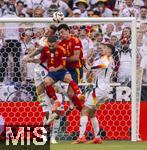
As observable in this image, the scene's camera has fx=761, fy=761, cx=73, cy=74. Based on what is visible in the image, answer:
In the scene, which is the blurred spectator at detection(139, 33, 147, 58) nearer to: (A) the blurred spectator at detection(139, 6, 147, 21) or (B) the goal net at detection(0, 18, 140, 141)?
(B) the goal net at detection(0, 18, 140, 141)

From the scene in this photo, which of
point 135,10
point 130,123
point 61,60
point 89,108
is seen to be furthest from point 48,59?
point 135,10

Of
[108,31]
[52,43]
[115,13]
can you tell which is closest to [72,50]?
[52,43]

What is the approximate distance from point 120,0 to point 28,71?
500 centimetres

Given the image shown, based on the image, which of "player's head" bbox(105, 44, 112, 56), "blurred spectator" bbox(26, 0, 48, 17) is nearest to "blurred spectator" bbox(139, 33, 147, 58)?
"player's head" bbox(105, 44, 112, 56)

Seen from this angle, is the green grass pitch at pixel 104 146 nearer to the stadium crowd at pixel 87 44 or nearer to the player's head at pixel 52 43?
the stadium crowd at pixel 87 44

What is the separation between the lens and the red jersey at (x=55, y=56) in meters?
13.5

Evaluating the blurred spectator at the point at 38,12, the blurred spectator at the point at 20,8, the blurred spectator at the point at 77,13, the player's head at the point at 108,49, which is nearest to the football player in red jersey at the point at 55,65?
the player's head at the point at 108,49

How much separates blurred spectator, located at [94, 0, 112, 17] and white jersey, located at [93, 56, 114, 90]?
195 inches

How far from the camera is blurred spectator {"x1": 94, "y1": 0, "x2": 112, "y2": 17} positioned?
18.3 metres

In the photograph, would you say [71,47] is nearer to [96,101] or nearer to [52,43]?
[52,43]

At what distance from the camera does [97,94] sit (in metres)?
13.4

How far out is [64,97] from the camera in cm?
1415

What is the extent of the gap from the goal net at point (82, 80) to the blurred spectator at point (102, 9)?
3.88 metres

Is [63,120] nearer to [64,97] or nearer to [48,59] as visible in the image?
[64,97]
